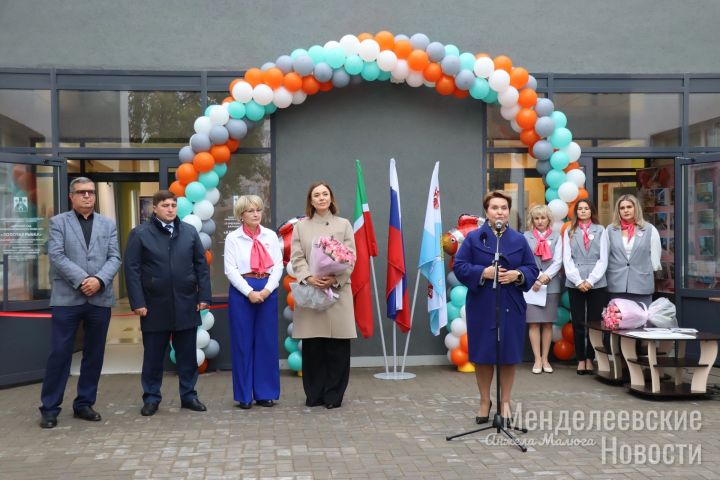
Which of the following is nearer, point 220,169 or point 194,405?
point 194,405

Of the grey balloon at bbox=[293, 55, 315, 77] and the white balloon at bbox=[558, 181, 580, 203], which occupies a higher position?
the grey balloon at bbox=[293, 55, 315, 77]

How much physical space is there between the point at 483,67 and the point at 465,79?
233 mm

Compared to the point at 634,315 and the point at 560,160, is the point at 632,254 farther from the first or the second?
the point at 560,160

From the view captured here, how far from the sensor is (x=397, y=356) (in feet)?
30.4

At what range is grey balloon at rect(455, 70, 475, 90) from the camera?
8.59 meters

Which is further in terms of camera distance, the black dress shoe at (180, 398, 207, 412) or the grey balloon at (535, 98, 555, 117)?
the grey balloon at (535, 98, 555, 117)

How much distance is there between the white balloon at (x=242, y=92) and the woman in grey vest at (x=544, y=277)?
337 cm

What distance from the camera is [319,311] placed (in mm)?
7090

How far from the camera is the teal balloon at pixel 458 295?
8.66 meters

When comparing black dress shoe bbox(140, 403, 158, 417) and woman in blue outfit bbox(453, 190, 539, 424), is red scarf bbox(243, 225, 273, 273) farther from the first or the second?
woman in blue outfit bbox(453, 190, 539, 424)

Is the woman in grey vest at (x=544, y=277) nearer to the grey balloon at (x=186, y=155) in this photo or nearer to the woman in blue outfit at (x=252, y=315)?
the woman in blue outfit at (x=252, y=315)

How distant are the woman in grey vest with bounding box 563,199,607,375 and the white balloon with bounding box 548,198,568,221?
0.48ft

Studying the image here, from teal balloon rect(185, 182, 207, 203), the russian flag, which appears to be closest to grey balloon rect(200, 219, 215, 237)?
teal balloon rect(185, 182, 207, 203)

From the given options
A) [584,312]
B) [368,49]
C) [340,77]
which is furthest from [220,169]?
[584,312]
